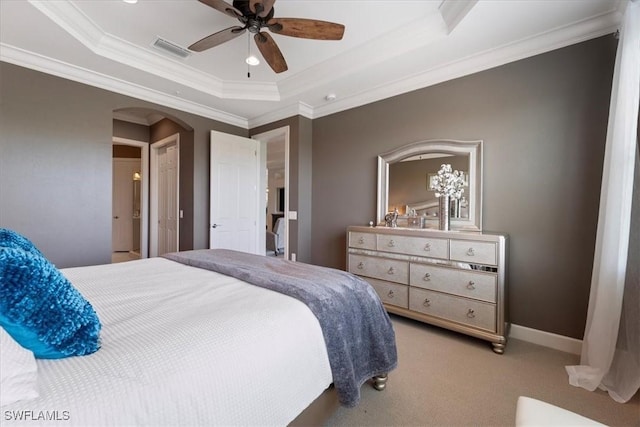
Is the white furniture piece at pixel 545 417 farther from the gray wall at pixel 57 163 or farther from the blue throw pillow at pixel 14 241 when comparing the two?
the gray wall at pixel 57 163

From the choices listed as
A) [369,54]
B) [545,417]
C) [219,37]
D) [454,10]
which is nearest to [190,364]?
[545,417]

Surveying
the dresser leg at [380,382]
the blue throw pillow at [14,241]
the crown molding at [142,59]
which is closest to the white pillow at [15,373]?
the blue throw pillow at [14,241]

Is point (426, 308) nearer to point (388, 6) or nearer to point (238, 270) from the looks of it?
point (238, 270)

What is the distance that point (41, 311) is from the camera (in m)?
0.77

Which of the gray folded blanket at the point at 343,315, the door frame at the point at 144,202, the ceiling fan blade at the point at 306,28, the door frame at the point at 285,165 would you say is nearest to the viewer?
the gray folded blanket at the point at 343,315

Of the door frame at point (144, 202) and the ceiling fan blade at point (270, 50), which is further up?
the ceiling fan blade at point (270, 50)

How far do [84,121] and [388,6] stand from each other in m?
3.31

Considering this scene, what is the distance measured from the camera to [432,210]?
9.67ft

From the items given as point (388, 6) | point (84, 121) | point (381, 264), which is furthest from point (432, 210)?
point (84, 121)

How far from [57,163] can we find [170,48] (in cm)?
167

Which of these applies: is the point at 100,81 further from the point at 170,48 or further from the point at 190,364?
the point at 190,364

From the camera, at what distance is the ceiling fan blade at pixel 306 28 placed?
6.25 ft

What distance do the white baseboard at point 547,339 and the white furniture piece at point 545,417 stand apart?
175 centimetres

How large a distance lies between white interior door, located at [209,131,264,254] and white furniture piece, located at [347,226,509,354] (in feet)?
6.63
